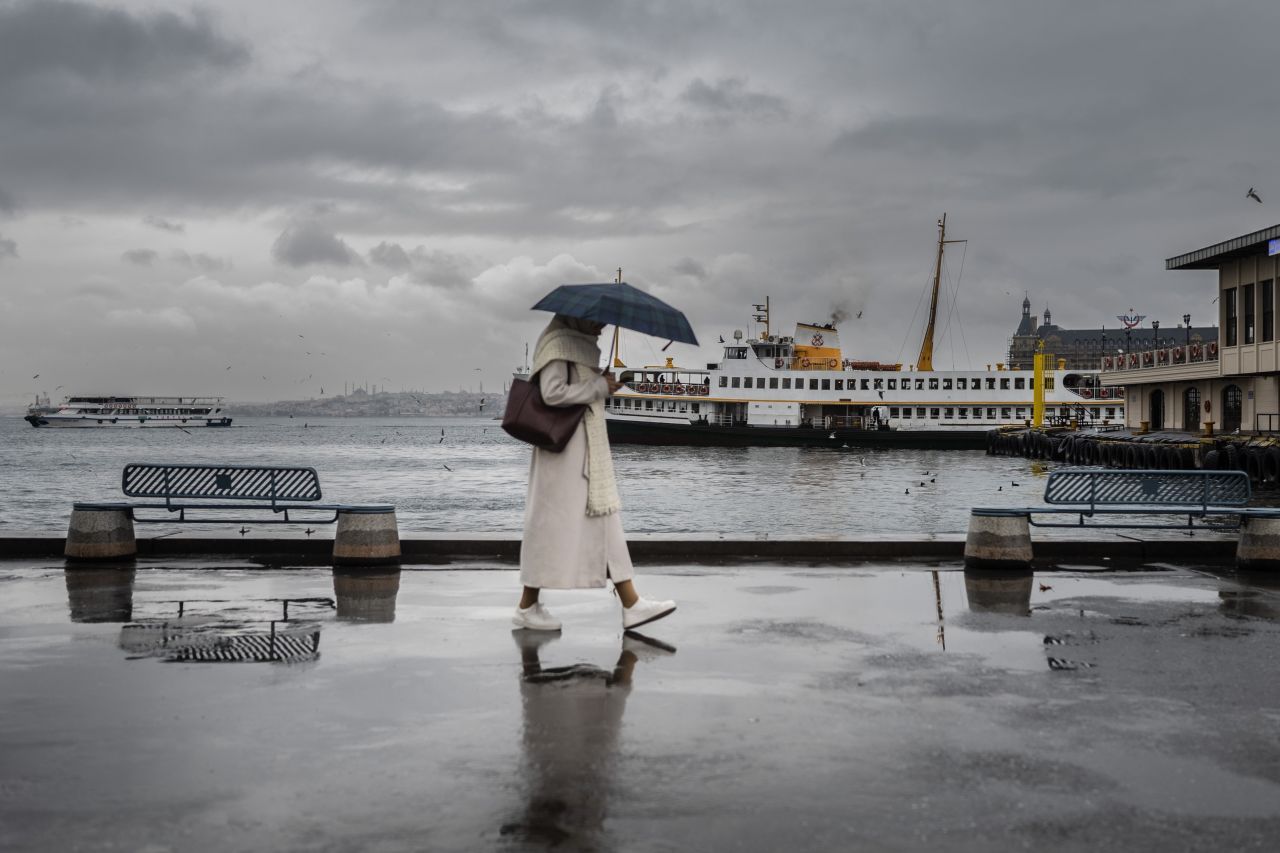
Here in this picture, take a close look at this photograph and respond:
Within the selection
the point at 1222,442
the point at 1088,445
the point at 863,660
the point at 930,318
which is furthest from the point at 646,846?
the point at 930,318

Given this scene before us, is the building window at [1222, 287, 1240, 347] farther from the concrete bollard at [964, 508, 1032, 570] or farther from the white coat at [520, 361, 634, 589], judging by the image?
the white coat at [520, 361, 634, 589]

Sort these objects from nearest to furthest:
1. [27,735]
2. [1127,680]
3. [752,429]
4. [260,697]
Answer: [27,735] < [260,697] < [1127,680] < [752,429]

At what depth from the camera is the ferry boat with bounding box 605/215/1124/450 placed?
78.4m

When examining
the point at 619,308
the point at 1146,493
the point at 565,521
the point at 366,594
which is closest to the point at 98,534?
the point at 366,594

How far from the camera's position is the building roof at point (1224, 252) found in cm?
4025

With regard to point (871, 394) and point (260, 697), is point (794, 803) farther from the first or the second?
point (871, 394)

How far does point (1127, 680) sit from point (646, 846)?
370 cm

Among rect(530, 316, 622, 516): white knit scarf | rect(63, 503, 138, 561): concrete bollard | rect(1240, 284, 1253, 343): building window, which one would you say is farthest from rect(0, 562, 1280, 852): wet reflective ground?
rect(1240, 284, 1253, 343): building window

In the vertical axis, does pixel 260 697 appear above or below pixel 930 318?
below

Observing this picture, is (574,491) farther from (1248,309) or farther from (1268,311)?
(1248,309)

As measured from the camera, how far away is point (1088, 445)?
53.2 metres

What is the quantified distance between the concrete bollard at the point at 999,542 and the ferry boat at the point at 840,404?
216 ft

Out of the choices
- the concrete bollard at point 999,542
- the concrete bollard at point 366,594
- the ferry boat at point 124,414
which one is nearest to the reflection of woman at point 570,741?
the concrete bollard at point 366,594

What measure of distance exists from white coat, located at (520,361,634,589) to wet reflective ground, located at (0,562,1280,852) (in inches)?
18.8
